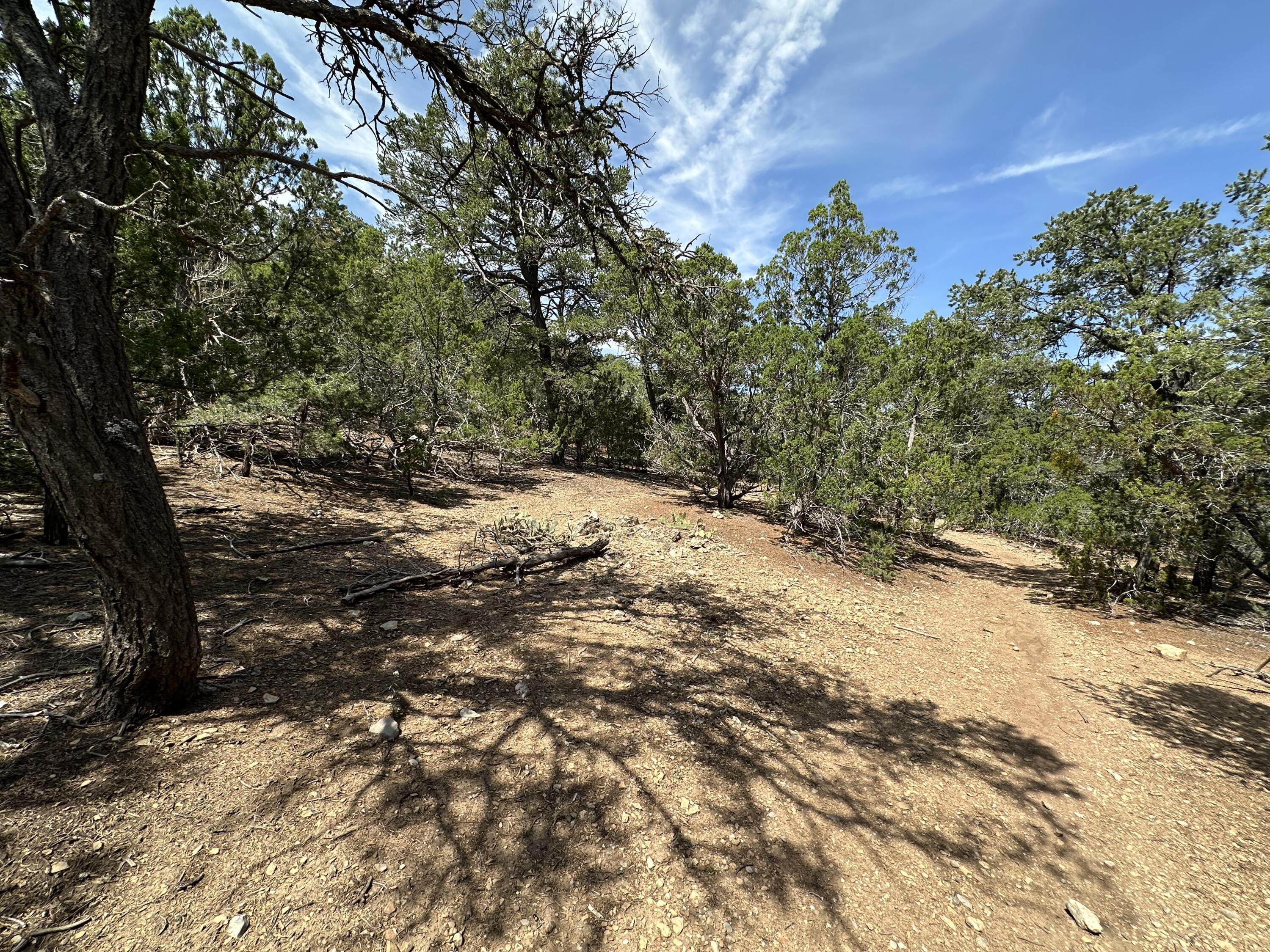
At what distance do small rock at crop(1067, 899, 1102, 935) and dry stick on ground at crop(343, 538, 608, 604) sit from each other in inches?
217

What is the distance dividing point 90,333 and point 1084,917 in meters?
6.13

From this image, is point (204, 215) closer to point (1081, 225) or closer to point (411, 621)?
point (411, 621)

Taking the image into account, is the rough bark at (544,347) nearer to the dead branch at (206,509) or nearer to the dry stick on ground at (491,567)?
the dry stick on ground at (491,567)

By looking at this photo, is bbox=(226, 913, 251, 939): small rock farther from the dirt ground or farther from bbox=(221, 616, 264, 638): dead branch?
bbox=(221, 616, 264, 638): dead branch

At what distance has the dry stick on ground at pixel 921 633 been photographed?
232 inches

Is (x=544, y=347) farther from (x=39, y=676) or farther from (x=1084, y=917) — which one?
(x=1084, y=917)

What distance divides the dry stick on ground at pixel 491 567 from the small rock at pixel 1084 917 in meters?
5.50

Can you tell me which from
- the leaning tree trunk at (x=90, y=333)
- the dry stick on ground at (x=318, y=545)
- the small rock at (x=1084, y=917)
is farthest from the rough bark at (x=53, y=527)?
the small rock at (x=1084, y=917)

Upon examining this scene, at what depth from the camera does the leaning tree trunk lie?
2.16 m

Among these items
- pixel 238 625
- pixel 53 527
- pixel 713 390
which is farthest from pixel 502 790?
pixel 713 390

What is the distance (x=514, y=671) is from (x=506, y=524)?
418 cm

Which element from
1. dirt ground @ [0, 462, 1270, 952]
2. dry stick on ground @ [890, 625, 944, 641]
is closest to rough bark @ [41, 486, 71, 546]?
dirt ground @ [0, 462, 1270, 952]

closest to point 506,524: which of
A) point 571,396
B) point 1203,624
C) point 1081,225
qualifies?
point 571,396

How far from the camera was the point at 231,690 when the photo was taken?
10.3 feet
